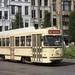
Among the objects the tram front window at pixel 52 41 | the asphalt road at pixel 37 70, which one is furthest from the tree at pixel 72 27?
the asphalt road at pixel 37 70

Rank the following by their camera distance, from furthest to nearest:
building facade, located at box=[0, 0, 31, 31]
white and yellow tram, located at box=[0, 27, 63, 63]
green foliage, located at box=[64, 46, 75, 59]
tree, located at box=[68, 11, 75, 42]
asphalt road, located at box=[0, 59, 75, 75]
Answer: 1. building facade, located at box=[0, 0, 31, 31]
2. tree, located at box=[68, 11, 75, 42]
3. green foliage, located at box=[64, 46, 75, 59]
4. white and yellow tram, located at box=[0, 27, 63, 63]
5. asphalt road, located at box=[0, 59, 75, 75]

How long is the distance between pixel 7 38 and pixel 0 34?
2.33 m

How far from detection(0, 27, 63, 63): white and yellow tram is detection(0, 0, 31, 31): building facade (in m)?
51.7

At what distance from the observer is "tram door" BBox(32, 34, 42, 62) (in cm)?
2303

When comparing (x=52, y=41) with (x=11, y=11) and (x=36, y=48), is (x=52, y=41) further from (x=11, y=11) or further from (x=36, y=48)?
(x=11, y=11)

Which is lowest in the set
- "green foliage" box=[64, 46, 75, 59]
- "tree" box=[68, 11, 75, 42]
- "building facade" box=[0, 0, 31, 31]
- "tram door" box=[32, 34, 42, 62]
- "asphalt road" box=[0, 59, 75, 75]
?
"asphalt road" box=[0, 59, 75, 75]

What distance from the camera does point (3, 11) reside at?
79.0 m

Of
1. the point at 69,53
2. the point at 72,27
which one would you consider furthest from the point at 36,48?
the point at 72,27

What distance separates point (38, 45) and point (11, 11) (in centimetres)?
5753

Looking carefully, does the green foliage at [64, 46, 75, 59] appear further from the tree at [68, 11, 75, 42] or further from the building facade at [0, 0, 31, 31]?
the building facade at [0, 0, 31, 31]

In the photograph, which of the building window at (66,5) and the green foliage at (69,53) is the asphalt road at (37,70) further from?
the building window at (66,5)

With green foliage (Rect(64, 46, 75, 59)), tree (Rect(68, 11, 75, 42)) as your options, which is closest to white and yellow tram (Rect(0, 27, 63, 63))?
green foliage (Rect(64, 46, 75, 59))

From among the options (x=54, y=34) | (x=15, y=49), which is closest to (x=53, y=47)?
(x=54, y=34)

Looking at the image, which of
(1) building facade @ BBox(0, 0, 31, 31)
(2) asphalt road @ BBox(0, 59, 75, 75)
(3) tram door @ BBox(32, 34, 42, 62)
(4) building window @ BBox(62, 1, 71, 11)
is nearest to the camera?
(2) asphalt road @ BBox(0, 59, 75, 75)
